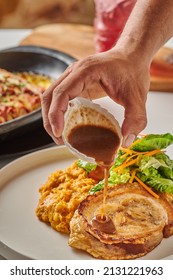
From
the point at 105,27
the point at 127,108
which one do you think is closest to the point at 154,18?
the point at 127,108

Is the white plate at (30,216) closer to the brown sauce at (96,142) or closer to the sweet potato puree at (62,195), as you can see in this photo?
the sweet potato puree at (62,195)

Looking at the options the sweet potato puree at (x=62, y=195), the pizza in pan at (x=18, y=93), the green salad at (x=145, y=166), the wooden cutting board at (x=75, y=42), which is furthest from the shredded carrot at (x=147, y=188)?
the wooden cutting board at (x=75, y=42)

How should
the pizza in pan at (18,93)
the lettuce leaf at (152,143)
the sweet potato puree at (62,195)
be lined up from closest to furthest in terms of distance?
the sweet potato puree at (62,195) → the lettuce leaf at (152,143) → the pizza in pan at (18,93)

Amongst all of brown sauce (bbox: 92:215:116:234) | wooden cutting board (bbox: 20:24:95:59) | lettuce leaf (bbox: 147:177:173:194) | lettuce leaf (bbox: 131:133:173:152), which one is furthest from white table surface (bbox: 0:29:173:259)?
wooden cutting board (bbox: 20:24:95:59)

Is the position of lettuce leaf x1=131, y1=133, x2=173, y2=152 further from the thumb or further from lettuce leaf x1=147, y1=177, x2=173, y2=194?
the thumb
